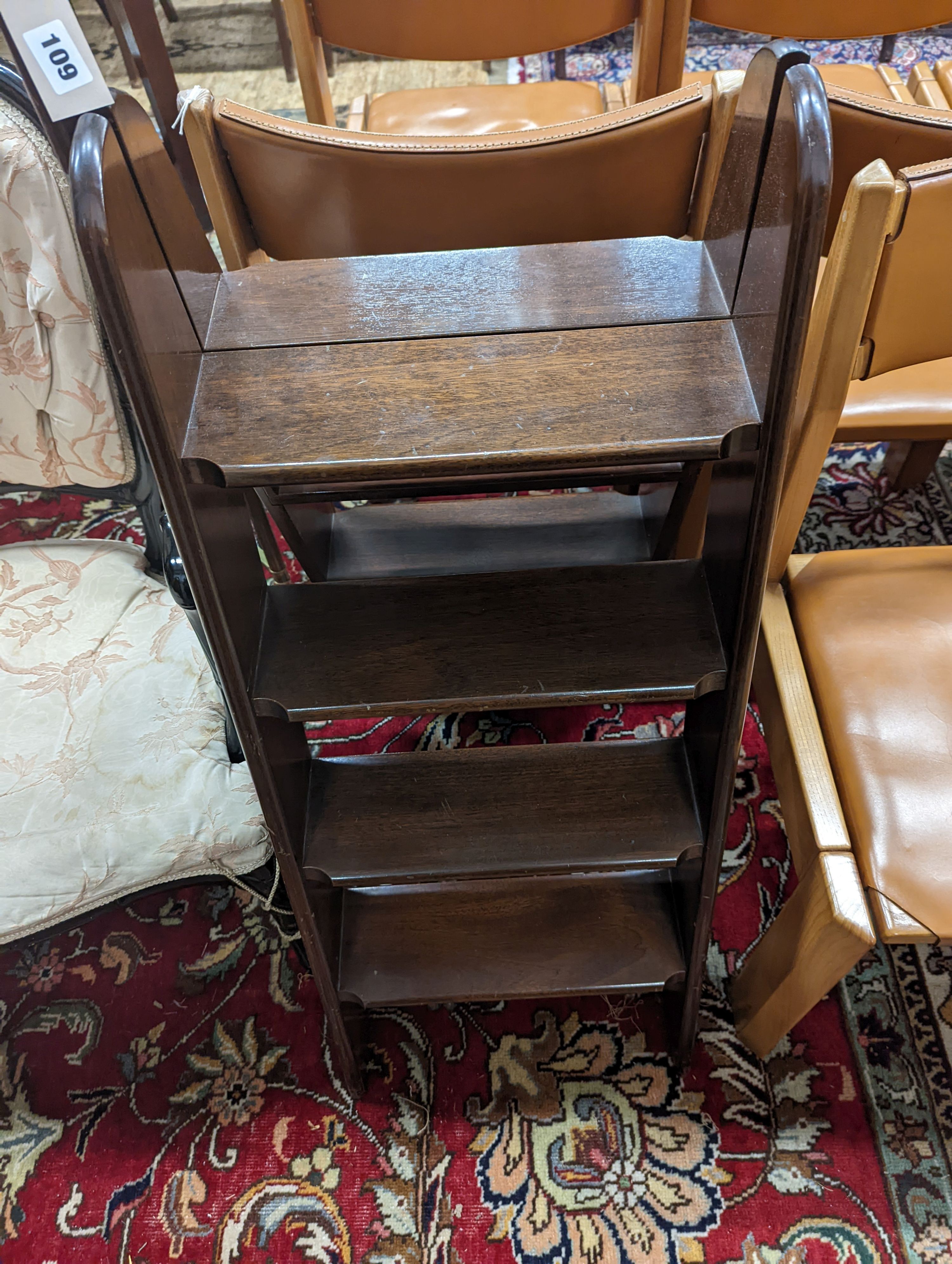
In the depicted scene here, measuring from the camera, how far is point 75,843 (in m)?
0.95

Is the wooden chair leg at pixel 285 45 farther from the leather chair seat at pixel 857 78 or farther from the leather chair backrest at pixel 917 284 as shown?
the leather chair backrest at pixel 917 284

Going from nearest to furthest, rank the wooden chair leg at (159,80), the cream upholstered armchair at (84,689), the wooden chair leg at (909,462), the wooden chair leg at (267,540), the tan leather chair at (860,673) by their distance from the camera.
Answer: the tan leather chair at (860,673)
the cream upholstered armchair at (84,689)
the wooden chair leg at (267,540)
the wooden chair leg at (909,462)
the wooden chair leg at (159,80)

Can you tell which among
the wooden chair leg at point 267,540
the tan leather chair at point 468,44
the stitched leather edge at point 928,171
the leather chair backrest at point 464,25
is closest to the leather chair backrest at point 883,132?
the stitched leather edge at point 928,171

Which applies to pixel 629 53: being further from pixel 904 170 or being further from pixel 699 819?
pixel 699 819

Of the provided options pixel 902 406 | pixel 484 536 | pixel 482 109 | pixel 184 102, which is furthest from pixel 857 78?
pixel 184 102

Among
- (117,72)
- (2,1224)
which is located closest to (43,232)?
(2,1224)

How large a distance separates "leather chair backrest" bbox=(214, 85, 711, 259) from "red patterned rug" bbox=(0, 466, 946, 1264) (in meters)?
0.68

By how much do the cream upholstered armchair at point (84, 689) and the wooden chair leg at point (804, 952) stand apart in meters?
0.59

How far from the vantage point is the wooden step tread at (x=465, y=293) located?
69 cm

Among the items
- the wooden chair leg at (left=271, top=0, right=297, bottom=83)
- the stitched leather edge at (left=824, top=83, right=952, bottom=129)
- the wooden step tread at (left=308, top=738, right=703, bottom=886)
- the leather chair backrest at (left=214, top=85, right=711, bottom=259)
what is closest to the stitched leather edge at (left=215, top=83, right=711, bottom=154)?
the leather chair backrest at (left=214, top=85, right=711, bottom=259)

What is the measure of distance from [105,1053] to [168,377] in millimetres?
1011

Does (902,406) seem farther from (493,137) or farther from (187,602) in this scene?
(187,602)

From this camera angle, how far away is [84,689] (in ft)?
3.41

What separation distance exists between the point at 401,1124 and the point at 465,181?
113cm
